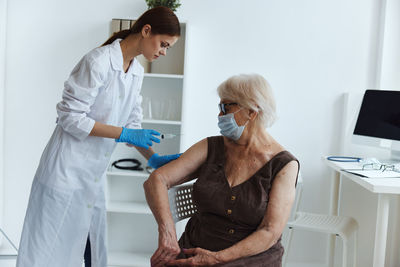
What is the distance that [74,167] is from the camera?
187 cm

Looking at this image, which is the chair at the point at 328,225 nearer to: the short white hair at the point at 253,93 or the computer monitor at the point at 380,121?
the computer monitor at the point at 380,121

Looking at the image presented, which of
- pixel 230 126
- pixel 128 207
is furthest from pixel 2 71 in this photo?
pixel 230 126

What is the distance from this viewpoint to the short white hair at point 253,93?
A: 1.71 m

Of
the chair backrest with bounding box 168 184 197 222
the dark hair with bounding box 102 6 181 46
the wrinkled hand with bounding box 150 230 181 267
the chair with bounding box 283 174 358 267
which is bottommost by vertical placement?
the chair with bounding box 283 174 358 267

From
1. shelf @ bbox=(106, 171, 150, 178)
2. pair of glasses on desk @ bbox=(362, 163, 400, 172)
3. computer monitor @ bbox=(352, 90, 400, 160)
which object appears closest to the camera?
pair of glasses on desk @ bbox=(362, 163, 400, 172)

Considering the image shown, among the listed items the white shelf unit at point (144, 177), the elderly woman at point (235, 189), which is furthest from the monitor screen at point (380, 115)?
the elderly woman at point (235, 189)

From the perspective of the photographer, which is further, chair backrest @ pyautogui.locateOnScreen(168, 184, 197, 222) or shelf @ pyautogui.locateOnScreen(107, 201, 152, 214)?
shelf @ pyautogui.locateOnScreen(107, 201, 152, 214)

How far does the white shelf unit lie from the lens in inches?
117

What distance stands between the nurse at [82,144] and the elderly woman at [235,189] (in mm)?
274

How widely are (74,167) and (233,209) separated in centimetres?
69

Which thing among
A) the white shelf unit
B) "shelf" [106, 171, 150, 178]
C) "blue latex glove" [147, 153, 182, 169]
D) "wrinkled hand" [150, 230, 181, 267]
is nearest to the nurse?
"blue latex glove" [147, 153, 182, 169]

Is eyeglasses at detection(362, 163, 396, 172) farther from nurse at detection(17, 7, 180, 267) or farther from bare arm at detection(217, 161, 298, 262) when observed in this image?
nurse at detection(17, 7, 180, 267)

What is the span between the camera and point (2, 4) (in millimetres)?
2982

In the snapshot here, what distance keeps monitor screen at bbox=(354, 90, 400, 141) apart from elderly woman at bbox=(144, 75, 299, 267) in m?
1.28
